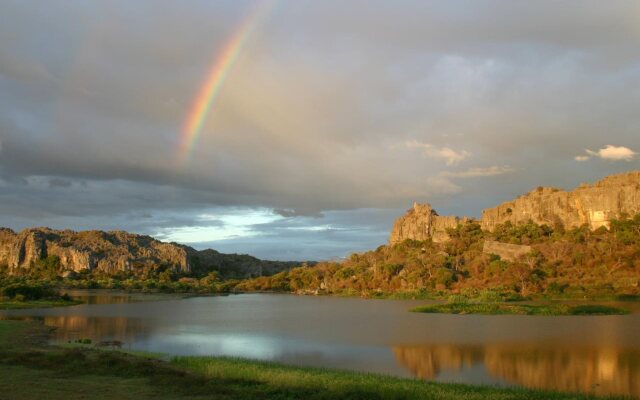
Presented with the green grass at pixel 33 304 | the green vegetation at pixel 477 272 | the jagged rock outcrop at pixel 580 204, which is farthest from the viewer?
the jagged rock outcrop at pixel 580 204

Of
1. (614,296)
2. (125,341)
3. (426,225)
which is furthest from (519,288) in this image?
(426,225)

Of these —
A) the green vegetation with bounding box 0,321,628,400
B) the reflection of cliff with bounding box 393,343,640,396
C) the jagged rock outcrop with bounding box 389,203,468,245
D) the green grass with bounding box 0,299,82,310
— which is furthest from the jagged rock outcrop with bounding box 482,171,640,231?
the green vegetation with bounding box 0,321,628,400

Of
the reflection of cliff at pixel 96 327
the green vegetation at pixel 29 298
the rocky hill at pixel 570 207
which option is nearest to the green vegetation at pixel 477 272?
the rocky hill at pixel 570 207

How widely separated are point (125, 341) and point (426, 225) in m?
151

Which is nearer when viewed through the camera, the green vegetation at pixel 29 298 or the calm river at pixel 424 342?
the calm river at pixel 424 342

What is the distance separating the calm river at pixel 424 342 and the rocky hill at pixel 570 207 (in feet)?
245

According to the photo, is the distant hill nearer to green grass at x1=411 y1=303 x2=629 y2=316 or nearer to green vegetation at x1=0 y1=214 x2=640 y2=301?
green vegetation at x1=0 y1=214 x2=640 y2=301

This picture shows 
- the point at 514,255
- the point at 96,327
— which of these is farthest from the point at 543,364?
the point at 514,255

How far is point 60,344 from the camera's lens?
109ft

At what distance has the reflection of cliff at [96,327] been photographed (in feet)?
131

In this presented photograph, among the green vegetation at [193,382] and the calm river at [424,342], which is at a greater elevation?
the green vegetation at [193,382]

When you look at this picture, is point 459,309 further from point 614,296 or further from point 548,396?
point 548,396

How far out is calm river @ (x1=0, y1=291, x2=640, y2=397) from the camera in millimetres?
25016

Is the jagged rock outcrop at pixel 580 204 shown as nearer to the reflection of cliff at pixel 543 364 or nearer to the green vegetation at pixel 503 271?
the green vegetation at pixel 503 271
